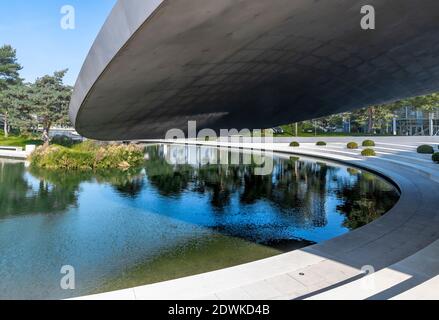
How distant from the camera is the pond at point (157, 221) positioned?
368 inches

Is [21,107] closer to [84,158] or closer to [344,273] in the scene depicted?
[84,158]

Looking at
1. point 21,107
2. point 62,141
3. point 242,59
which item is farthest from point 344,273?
point 21,107

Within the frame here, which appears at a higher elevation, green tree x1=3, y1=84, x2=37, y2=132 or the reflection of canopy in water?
green tree x1=3, y1=84, x2=37, y2=132

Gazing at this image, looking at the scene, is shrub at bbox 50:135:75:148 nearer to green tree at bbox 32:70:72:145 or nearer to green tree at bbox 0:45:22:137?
green tree at bbox 32:70:72:145

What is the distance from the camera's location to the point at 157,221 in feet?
46.8

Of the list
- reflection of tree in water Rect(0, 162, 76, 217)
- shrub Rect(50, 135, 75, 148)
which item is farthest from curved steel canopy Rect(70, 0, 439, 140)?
shrub Rect(50, 135, 75, 148)

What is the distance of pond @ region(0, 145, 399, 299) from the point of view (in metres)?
9.35

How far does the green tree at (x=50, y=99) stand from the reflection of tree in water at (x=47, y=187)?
1619cm

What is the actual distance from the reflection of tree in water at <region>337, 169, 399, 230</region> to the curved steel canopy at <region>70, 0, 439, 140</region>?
16.3 feet

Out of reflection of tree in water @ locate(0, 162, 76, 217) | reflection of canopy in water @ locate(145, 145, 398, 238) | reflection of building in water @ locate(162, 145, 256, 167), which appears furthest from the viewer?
reflection of building in water @ locate(162, 145, 256, 167)

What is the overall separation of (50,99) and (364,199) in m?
43.5

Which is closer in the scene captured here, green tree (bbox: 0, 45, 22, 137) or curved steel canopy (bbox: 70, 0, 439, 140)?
curved steel canopy (bbox: 70, 0, 439, 140)

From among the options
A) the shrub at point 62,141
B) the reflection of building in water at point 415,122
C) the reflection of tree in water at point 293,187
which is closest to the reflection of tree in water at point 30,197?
the reflection of tree in water at point 293,187
